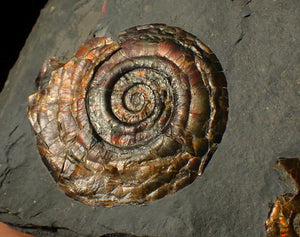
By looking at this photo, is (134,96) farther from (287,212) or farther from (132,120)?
(287,212)

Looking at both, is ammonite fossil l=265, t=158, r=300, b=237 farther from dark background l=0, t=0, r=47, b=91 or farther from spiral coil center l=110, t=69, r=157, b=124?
dark background l=0, t=0, r=47, b=91

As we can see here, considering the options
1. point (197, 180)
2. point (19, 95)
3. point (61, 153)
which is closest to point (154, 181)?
point (197, 180)

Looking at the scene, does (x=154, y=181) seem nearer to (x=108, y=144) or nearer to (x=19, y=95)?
(x=108, y=144)

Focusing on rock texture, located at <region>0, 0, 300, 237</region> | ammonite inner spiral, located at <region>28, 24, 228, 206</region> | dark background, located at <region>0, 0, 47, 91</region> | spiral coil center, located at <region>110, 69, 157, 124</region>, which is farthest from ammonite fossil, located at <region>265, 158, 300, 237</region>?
dark background, located at <region>0, 0, 47, 91</region>

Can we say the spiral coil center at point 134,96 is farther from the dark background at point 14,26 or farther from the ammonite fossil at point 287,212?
the dark background at point 14,26

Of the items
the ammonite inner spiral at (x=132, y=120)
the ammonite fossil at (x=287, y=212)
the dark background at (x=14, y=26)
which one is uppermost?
the dark background at (x=14, y=26)

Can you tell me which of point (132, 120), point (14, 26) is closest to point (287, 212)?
point (132, 120)

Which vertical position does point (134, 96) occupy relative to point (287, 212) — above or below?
above

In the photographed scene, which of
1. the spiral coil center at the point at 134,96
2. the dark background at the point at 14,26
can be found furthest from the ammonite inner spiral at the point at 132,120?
the dark background at the point at 14,26
